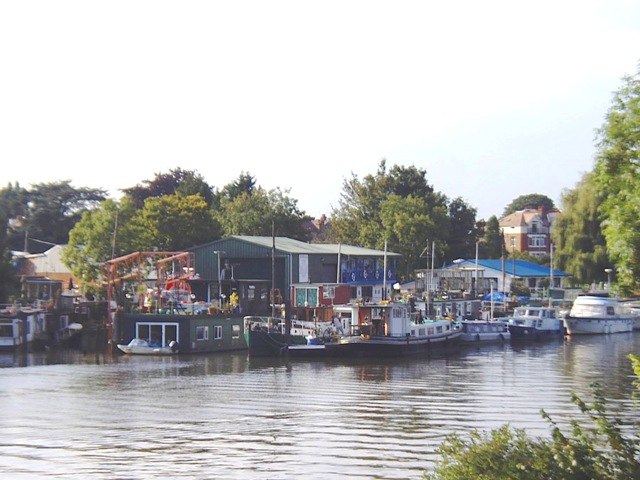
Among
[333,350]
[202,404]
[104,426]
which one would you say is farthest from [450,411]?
[333,350]

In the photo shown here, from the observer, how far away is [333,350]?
217 ft

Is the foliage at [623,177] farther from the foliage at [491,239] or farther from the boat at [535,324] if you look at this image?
the foliage at [491,239]

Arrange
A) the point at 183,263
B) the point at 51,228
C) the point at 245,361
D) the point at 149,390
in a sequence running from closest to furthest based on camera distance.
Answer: the point at 149,390, the point at 245,361, the point at 183,263, the point at 51,228

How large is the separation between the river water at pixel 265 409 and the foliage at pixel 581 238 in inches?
1357

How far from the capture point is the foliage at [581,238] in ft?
337

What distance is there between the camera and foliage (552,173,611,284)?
103 meters

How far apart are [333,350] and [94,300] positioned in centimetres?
2764

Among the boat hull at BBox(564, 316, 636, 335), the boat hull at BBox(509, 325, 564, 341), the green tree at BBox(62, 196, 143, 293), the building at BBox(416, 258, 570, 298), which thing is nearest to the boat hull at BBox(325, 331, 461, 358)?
the boat hull at BBox(509, 325, 564, 341)

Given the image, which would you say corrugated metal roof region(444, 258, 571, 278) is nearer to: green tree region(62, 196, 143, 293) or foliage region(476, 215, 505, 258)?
foliage region(476, 215, 505, 258)

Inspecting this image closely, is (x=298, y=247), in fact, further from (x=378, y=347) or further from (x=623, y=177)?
(x=623, y=177)

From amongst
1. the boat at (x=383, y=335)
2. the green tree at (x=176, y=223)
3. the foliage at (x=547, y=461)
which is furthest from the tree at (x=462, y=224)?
the foliage at (x=547, y=461)

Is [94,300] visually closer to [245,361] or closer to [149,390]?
[245,361]

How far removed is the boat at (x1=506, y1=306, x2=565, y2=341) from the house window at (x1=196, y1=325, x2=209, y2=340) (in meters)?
25.7

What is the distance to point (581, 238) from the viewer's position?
10356cm
